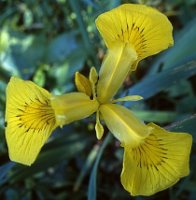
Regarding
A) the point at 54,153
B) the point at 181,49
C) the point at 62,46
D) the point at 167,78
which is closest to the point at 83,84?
the point at 167,78

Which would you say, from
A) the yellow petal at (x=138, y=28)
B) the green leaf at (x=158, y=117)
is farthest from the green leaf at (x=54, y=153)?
the yellow petal at (x=138, y=28)

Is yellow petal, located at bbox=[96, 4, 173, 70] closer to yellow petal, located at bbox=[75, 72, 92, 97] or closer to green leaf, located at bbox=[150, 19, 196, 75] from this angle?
yellow petal, located at bbox=[75, 72, 92, 97]

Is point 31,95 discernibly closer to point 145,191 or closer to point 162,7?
point 145,191

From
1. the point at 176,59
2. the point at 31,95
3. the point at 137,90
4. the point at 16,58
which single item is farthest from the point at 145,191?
the point at 16,58

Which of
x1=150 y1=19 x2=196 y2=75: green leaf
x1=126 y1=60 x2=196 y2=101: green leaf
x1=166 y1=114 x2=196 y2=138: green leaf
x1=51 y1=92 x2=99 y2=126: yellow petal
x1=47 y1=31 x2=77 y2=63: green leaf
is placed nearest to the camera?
x1=51 y1=92 x2=99 y2=126: yellow petal

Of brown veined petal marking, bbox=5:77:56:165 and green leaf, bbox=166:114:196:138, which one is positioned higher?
brown veined petal marking, bbox=5:77:56:165

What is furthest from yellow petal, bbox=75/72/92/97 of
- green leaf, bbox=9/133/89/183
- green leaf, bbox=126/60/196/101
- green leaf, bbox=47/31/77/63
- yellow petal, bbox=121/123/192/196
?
green leaf, bbox=47/31/77/63

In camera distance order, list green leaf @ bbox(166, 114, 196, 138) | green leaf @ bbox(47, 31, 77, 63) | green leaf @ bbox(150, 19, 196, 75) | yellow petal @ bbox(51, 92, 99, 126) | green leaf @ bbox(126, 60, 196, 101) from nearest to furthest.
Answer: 1. yellow petal @ bbox(51, 92, 99, 126)
2. green leaf @ bbox(166, 114, 196, 138)
3. green leaf @ bbox(126, 60, 196, 101)
4. green leaf @ bbox(150, 19, 196, 75)
5. green leaf @ bbox(47, 31, 77, 63)
